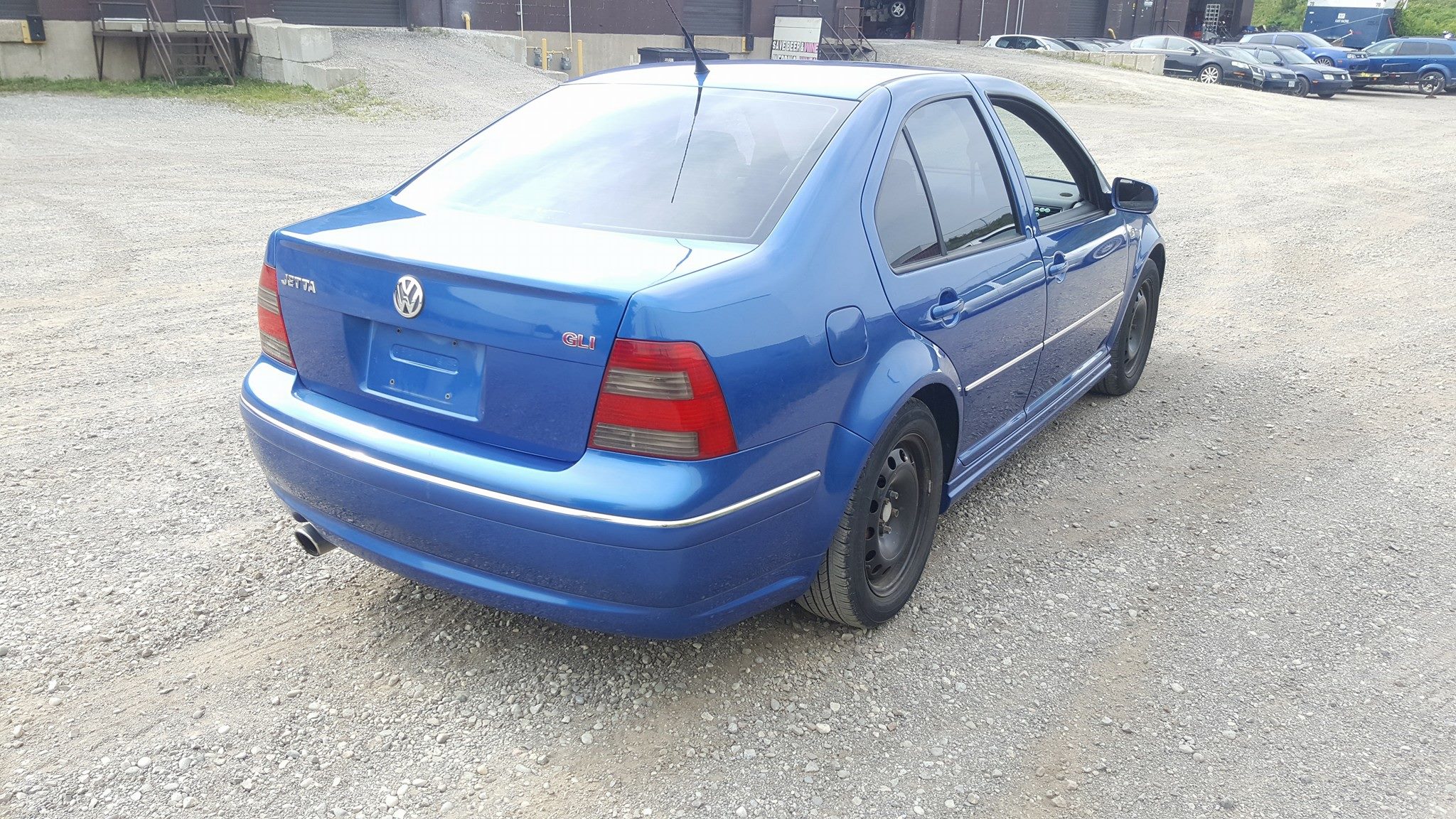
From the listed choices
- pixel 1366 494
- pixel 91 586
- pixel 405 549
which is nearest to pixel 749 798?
pixel 405 549

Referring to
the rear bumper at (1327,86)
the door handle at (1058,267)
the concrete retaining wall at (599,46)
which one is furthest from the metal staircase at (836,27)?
the door handle at (1058,267)

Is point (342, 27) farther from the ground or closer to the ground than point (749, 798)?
farther from the ground

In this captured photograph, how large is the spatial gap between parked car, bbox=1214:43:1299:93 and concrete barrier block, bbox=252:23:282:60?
79.9 feet

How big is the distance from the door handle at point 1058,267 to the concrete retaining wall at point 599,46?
2498 centimetres

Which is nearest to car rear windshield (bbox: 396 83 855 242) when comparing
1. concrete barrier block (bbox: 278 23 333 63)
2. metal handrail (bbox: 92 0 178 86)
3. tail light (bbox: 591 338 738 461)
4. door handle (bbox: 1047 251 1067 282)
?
tail light (bbox: 591 338 738 461)

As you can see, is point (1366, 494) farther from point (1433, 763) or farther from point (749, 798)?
point (749, 798)

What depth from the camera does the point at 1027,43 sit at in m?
36.4

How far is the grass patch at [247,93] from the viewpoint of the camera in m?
17.4

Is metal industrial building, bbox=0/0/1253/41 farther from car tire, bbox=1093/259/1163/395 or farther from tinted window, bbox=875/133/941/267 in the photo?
tinted window, bbox=875/133/941/267

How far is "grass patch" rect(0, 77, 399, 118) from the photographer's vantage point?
17391 mm

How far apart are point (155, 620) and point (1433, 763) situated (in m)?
3.54

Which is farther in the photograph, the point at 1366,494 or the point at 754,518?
the point at 1366,494

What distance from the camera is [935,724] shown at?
9.50ft

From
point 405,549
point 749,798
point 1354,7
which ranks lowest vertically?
point 749,798
